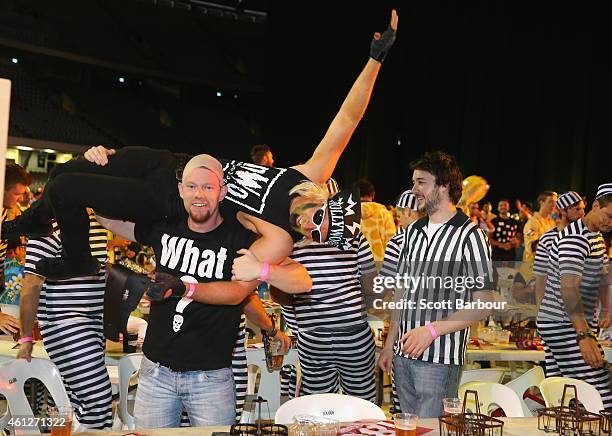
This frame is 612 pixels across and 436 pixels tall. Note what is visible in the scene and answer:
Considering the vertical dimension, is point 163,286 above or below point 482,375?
above

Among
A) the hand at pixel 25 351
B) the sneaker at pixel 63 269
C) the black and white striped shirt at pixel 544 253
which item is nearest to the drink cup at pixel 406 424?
the sneaker at pixel 63 269

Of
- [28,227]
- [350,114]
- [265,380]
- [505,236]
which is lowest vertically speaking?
[265,380]

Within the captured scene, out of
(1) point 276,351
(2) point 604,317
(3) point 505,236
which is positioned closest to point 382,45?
(1) point 276,351

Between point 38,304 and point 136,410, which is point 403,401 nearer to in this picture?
point 136,410

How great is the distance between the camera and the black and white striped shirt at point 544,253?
15.9ft

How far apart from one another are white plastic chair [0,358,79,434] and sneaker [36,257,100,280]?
0.47m

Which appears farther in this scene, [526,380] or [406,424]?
[526,380]

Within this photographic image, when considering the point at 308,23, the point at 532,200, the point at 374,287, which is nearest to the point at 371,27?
the point at 308,23

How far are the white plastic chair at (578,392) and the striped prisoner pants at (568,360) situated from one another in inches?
31.8

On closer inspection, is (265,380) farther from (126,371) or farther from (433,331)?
(433,331)

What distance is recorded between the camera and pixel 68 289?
378cm

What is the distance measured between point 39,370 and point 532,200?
10.8 metres

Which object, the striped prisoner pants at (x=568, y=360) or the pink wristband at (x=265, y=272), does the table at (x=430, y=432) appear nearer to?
the pink wristband at (x=265, y=272)

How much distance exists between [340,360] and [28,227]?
5.19 feet
